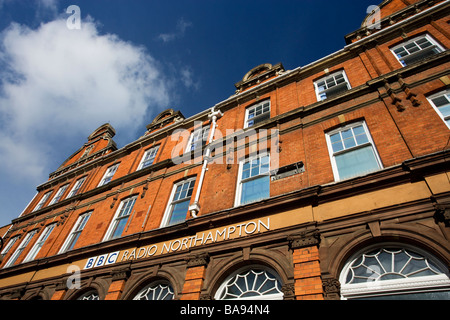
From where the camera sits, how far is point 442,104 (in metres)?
7.35

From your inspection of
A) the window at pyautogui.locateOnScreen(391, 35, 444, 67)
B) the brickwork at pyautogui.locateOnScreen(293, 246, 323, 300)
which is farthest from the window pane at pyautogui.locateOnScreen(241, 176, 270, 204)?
the window at pyautogui.locateOnScreen(391, 35, 444, 67)

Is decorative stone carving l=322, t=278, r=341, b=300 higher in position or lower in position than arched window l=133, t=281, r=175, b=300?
lower

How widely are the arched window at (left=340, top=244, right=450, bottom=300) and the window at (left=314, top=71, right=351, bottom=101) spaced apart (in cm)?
680

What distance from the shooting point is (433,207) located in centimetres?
545

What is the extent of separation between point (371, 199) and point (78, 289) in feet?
35.8

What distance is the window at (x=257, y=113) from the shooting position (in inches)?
482

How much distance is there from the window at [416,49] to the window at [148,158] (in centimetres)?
1308

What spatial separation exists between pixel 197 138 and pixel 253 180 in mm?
6004

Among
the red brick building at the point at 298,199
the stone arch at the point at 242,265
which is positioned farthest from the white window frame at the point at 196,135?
the stone arch at the point at 242,265

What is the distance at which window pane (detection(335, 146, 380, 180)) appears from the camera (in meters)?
7.25

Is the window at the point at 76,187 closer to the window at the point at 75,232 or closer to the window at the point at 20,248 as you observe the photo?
the window at the point at 20,248

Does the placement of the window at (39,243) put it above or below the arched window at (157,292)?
above

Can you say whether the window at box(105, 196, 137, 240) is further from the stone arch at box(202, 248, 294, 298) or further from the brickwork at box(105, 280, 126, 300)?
the stone arch at box(202, 248, 294, 298)
